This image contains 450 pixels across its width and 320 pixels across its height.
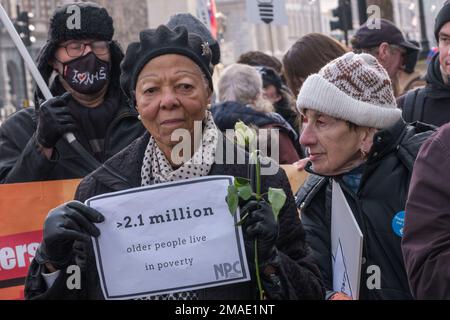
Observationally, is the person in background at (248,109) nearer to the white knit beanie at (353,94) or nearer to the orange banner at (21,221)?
the orange banner at (21,221)

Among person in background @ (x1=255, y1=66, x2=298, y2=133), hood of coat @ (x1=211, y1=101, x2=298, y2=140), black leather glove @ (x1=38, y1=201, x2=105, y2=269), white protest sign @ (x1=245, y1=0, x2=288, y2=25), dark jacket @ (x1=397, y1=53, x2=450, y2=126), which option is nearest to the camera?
black leather glove @ (x1=38, y1=201, x2=105, y2=269)

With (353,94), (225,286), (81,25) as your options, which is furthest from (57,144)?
(225,286)

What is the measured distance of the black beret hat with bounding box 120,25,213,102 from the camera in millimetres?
3396

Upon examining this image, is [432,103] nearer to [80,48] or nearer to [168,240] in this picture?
[80,48]

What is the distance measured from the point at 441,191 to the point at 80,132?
249 cm

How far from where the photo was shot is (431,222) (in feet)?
9.22

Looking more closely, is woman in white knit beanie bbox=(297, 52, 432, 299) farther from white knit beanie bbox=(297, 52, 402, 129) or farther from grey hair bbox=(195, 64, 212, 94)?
grey hair bbox=(195, 64, 212, 94)

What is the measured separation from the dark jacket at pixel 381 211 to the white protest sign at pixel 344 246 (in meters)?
0.05

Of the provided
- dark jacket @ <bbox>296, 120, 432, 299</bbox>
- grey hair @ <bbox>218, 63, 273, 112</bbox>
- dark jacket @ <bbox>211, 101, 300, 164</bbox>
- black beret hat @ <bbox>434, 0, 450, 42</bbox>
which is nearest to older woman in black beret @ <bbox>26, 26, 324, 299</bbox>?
dark jacket @ <bbox>296, 120, 432, 299</bbox>

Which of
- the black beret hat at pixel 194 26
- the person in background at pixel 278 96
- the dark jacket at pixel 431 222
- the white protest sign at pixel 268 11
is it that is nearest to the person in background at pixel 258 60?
the person in background at pixel 278 96

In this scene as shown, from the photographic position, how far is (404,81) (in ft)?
24.7

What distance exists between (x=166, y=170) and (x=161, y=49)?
0.39 m
